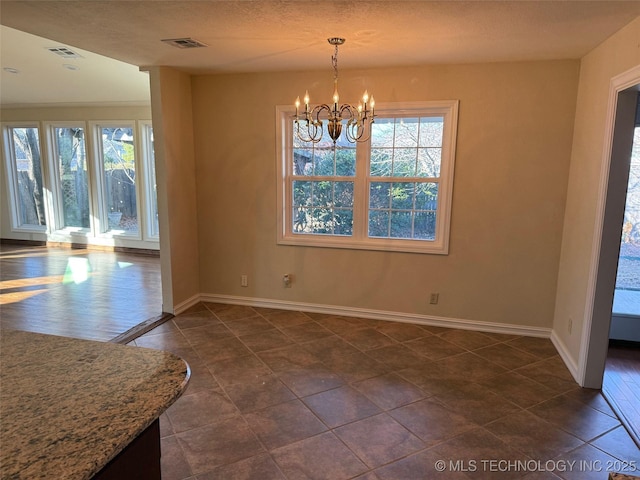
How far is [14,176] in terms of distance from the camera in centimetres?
775

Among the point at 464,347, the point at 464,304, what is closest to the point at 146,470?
the point at 464,347

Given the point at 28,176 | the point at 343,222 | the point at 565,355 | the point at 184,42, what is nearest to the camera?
the point at 184,42

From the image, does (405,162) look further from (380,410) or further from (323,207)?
(380,410)

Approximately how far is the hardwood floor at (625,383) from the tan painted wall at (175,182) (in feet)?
12.7

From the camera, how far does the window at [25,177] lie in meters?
7.55

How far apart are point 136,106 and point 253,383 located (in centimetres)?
551

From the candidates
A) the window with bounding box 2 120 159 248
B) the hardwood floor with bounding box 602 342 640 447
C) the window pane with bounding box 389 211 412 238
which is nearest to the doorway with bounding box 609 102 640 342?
the hardwood floor with bounding box 602 342 640 447

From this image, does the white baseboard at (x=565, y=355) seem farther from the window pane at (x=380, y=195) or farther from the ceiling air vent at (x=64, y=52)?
the ceiling air vent at (x=64, y=52)

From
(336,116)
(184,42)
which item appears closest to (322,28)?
(336,116)

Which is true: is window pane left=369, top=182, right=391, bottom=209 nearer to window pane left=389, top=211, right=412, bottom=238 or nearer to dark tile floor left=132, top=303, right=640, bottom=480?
window pane left=389, top=211, right=412, bottom=238

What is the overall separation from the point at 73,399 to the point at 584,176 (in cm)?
355

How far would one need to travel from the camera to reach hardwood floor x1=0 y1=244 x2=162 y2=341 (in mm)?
4043

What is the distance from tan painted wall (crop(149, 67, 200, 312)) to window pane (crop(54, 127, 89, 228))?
3.90 metres

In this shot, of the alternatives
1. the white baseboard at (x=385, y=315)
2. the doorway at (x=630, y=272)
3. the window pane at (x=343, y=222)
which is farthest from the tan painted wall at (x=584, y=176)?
the window pane at (x=343, y=222)
